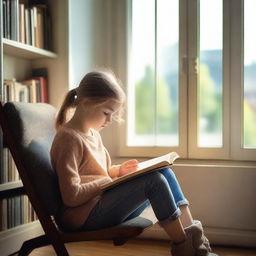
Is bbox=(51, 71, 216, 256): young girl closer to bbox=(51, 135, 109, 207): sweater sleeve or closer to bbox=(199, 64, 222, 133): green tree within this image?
bbox=(51, 135, 109, 207): sweater sleeve

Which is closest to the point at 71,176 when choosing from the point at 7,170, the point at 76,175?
the point at 76,175

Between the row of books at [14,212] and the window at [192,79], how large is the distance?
69cm

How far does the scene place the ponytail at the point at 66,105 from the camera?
1578 mm

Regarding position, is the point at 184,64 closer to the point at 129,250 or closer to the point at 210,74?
the point at 210,74

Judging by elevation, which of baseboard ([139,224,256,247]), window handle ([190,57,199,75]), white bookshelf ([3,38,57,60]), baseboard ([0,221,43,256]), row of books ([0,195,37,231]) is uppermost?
white bookshelf ([3,38,57,60])

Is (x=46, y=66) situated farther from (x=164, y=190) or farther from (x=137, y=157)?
(x=164, y=190)

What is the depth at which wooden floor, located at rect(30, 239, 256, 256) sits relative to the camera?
1876 mm

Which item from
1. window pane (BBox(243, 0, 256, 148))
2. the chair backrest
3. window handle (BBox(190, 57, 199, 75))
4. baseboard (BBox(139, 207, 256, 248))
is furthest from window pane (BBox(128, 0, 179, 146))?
the chair backrest

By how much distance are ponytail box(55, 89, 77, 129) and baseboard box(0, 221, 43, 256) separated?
1.98ft

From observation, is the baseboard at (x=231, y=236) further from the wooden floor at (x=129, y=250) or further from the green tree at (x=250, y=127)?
the green tree at (x=250, y=127)

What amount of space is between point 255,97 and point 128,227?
1160mm

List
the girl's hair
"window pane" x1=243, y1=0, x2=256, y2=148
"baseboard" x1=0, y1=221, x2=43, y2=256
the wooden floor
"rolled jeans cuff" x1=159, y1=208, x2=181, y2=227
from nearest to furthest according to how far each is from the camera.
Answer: "rolled jeans cuff" x1=159, y1=208, x2=181, y2=227 < the girl's hair < "baseboard" x1=0, y1=221, x2=43, y2=256 < the wooden floor < "window pane" x1=243, y1=0, x2=256, y2=148

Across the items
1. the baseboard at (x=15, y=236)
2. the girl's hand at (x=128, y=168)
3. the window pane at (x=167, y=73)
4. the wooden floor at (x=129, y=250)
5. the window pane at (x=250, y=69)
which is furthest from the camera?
the window pane at (x=167, y=73)

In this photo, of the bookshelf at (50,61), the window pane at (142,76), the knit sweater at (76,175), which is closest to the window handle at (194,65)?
the window pane at (142,76)
